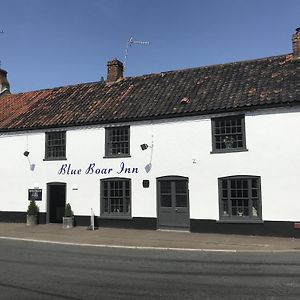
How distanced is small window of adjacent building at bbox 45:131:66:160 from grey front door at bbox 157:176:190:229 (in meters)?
6.09

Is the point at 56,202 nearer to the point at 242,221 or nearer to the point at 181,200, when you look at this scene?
the point at 181,200

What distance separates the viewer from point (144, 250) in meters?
15.6

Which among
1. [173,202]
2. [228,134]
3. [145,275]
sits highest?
[228,134]

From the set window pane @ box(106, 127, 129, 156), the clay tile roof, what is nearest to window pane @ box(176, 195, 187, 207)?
window pane @ box(106, 127, 129, 156)

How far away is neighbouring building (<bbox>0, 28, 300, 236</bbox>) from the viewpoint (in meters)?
19.1

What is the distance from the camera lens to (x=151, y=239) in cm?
1817

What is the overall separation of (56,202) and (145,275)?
1528 centimetres

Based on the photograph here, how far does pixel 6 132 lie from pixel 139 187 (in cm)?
919

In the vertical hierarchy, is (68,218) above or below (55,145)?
below

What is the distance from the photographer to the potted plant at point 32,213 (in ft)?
78.8

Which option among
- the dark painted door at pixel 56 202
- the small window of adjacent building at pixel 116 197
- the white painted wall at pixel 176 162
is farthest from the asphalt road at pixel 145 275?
the dark painted door at pixel 56 202

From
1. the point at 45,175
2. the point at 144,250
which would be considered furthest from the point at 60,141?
the point at 144,250

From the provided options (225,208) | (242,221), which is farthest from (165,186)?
(242,221)

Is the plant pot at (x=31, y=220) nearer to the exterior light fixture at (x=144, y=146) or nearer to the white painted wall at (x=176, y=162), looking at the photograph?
the white painted wall at (x=176, y=162)
